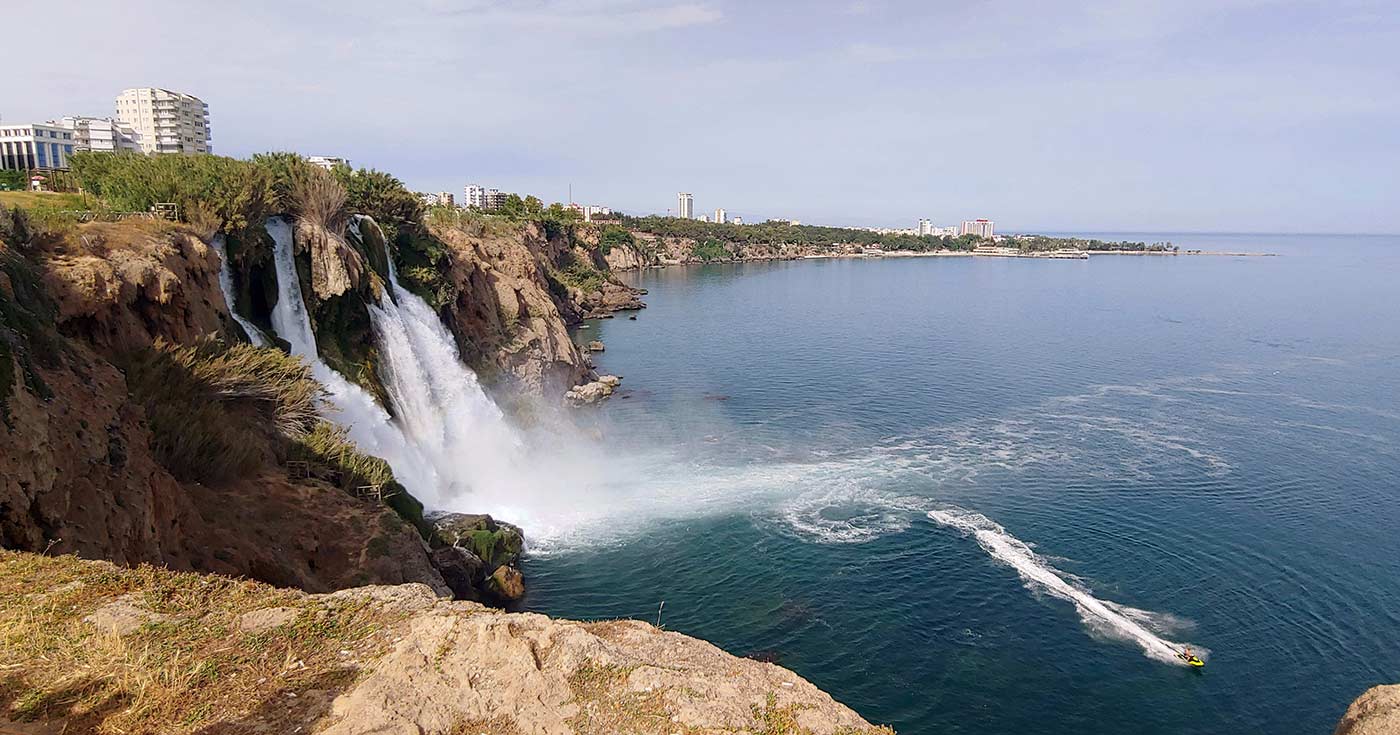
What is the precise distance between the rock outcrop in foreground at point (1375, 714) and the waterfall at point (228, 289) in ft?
91.4

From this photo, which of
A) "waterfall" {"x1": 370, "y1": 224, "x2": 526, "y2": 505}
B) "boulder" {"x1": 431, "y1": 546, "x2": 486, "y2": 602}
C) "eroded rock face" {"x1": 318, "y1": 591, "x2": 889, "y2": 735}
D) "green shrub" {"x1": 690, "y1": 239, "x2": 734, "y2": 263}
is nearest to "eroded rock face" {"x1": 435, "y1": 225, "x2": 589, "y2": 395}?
"waterfall" {"x1": 370, "y1": 224, "x2": 526, "y2": 505}

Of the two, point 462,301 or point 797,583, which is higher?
point 462,301

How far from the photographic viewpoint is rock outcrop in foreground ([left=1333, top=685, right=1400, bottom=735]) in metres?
10.3

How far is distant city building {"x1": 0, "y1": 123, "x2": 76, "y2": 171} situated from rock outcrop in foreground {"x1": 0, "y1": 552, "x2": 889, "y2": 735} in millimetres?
116848

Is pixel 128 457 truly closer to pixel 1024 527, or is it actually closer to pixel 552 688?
pixel 552 688

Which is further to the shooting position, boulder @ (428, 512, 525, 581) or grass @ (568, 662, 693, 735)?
boulder @ (428, 512, 525, 581)

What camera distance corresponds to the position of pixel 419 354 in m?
36.8

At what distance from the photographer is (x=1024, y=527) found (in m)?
30.9

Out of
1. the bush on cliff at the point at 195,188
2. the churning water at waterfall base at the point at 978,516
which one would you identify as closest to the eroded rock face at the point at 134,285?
the bush on cliff at the point at 195,188

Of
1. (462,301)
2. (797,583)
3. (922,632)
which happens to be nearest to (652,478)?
(797,583)

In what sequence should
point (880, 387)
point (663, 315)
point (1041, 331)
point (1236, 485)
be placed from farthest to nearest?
point (663, 315) → point (1041, 331) → point (880, 387) → point (1236, 485)

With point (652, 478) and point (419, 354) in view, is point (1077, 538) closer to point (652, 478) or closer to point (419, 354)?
point (652, 478)

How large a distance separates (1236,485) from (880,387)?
22756mm

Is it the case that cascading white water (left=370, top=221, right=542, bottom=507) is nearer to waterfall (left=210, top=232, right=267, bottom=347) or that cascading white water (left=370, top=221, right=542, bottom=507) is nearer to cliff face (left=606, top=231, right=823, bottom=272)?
waterfall (left=210, top=232, right=267, bottom=347)
